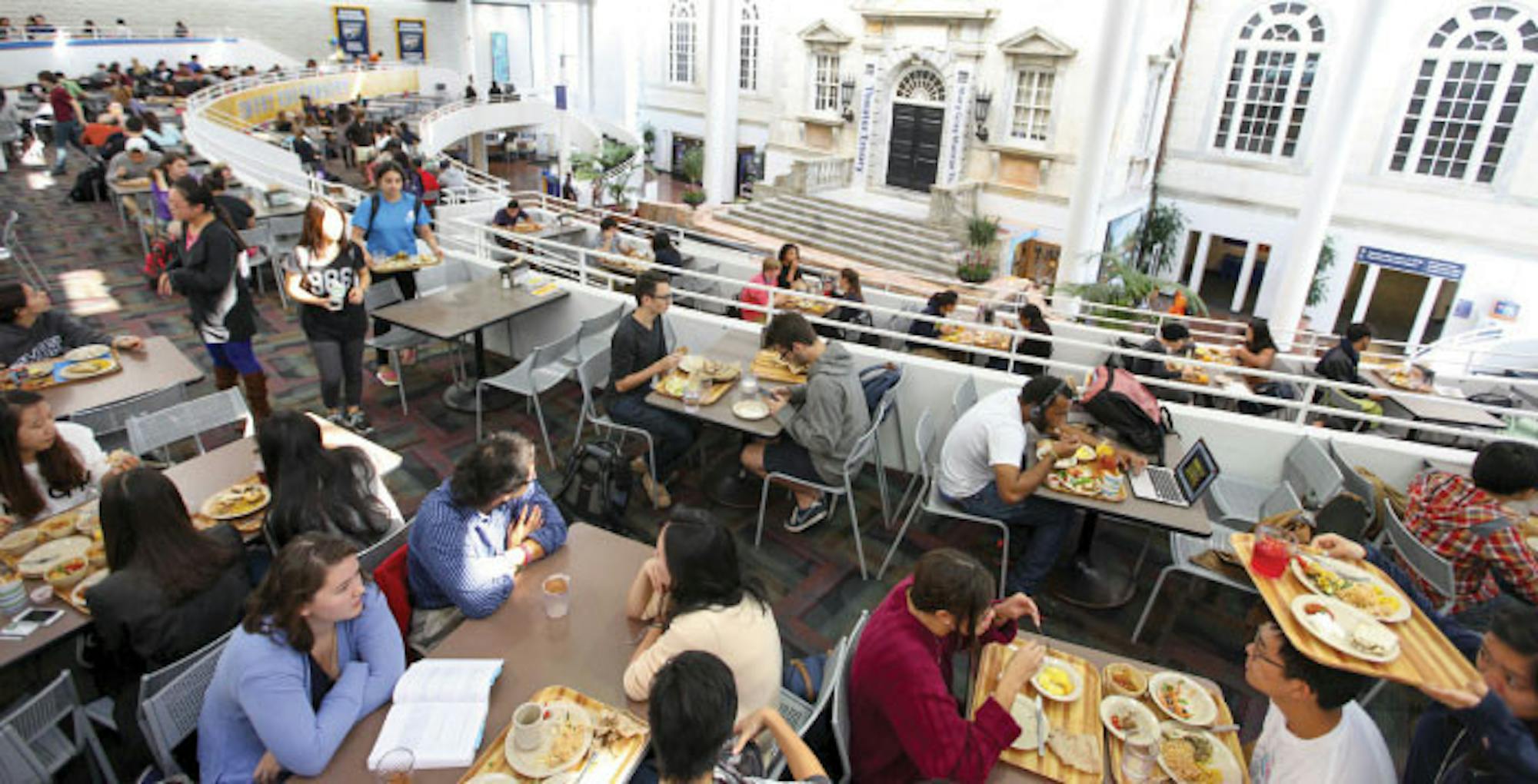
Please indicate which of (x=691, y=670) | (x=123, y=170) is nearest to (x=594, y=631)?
(x=691, y=670)

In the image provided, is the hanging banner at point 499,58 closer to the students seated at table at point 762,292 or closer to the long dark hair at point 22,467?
the students seated at table at point 762,292

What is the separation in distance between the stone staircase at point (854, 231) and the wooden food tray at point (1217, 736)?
44.7ft

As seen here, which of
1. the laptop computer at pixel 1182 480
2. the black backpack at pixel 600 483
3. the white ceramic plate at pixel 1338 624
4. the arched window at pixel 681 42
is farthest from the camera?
the arched window at pixel 681 42

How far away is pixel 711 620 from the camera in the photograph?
8.07 feet

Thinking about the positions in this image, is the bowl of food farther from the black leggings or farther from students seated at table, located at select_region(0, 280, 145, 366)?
students seated at table, located at select_region(0, 280, 145, 366)

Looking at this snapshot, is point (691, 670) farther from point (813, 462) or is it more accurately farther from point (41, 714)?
point (813, 462)

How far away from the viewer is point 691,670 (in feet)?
6.52

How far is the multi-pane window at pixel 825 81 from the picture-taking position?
63.4 ft

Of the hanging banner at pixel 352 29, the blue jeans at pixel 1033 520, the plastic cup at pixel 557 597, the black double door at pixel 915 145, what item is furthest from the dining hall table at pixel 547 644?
the hanging banner at pixel 352 29

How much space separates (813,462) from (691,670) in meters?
2.63

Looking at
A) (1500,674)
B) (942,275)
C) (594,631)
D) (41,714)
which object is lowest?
(942,275)

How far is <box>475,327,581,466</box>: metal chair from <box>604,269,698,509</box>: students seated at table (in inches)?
24.1

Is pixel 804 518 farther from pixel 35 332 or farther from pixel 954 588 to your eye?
pixel 35 332

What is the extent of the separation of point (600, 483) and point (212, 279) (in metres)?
2.93
